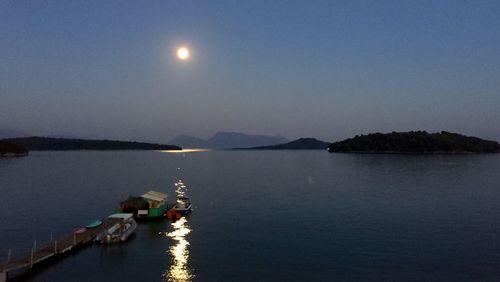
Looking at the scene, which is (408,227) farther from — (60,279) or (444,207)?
(60,279)

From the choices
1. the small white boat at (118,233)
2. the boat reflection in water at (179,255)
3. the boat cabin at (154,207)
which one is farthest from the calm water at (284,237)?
the boat cabin at (154,207)

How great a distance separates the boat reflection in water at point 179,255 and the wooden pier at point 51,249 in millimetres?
11027

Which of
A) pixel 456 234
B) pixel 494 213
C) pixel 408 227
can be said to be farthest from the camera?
pixel 494 213

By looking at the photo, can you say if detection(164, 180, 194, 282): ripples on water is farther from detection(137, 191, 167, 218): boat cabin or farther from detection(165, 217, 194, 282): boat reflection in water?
detection(137, 191, 167, 218): boat cabin

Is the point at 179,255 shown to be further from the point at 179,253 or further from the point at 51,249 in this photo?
the point at 51,249

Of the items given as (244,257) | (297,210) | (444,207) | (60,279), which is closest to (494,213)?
(444,207)

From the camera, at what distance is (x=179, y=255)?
52344mm

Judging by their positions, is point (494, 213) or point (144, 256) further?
point (494, 213)

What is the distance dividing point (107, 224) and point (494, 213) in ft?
259

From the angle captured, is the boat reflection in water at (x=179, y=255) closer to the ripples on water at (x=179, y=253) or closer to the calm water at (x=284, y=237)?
the ripples on water at (x=179, y=253)

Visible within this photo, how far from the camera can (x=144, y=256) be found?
52312 millimetres

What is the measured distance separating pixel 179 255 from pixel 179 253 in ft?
3.33

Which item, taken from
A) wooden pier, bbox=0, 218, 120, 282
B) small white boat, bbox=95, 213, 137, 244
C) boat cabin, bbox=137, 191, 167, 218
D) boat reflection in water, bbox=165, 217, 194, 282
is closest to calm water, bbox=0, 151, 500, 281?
boat reflection in water, bbox=165, 217, 194, 282

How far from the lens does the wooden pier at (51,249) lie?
142 ft
